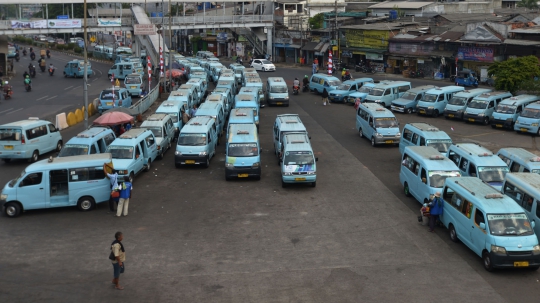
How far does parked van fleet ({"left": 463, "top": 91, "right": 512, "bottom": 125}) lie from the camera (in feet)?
124

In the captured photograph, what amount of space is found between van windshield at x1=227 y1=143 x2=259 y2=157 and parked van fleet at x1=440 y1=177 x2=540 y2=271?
9391mm

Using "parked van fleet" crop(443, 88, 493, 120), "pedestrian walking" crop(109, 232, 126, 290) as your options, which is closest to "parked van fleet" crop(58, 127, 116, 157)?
"pedestrian walking" crop(109, 232, 126, 290)

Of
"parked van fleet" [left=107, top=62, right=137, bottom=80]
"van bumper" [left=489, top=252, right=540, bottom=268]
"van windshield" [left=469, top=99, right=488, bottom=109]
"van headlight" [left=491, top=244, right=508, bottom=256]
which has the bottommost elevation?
"van bumper" [left=489, top=252, right=540, bottom=268]

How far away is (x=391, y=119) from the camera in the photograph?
3256 cm

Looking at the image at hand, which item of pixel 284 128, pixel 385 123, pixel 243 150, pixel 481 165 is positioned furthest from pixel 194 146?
pixel 481 165

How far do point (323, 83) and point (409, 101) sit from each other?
9.68 m

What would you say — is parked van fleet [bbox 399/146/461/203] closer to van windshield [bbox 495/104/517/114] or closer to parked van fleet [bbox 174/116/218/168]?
parked van fleet [bbox 174/116/218/168]

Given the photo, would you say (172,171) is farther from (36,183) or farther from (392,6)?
(392,6)

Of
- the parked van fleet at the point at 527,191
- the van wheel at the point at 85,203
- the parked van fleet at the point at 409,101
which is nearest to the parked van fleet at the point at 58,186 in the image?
the van wheel at the point at 85,203

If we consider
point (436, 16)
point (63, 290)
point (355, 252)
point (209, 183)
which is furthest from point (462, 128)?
point (436, 16)

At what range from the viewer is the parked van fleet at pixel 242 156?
83.1 feet

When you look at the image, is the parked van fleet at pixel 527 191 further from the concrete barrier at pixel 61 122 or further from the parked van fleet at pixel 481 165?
the concrete barrier at pixel 61 122

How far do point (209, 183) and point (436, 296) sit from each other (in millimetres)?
12529

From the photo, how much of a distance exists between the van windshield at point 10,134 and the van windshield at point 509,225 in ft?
66.9
